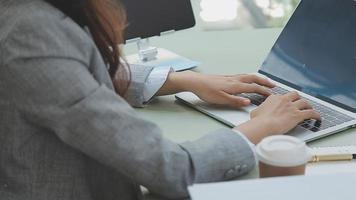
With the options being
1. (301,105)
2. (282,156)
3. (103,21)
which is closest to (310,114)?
(301,105)

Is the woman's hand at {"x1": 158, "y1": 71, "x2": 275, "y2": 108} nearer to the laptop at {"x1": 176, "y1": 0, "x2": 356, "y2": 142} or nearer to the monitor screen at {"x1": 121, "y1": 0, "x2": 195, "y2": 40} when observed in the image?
the laptop at {"x1": 176, "y1": 0, "x2": 356, "y2": 142}

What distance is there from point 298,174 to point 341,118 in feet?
1.25

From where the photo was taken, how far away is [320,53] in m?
1.29

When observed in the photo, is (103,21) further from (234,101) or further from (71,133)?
(234,101)

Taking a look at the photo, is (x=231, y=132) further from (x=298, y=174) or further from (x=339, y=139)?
(x=339, y=139)

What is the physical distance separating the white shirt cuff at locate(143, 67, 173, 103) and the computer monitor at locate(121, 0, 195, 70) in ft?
0.57

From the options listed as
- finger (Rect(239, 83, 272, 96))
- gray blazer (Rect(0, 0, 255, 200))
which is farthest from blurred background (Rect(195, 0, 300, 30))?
gray blazer (Rect(0, 0, 255, 200))

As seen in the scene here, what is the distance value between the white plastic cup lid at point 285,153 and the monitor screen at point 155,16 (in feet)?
2.57

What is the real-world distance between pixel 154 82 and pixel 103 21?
0.40 m

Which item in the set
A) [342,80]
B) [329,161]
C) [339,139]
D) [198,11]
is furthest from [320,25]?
[198,11]

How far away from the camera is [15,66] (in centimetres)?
80

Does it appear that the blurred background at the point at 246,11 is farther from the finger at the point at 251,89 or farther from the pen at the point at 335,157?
the pen at the point at 335,157

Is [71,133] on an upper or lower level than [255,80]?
upper

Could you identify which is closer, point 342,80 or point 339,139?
point 339,139
